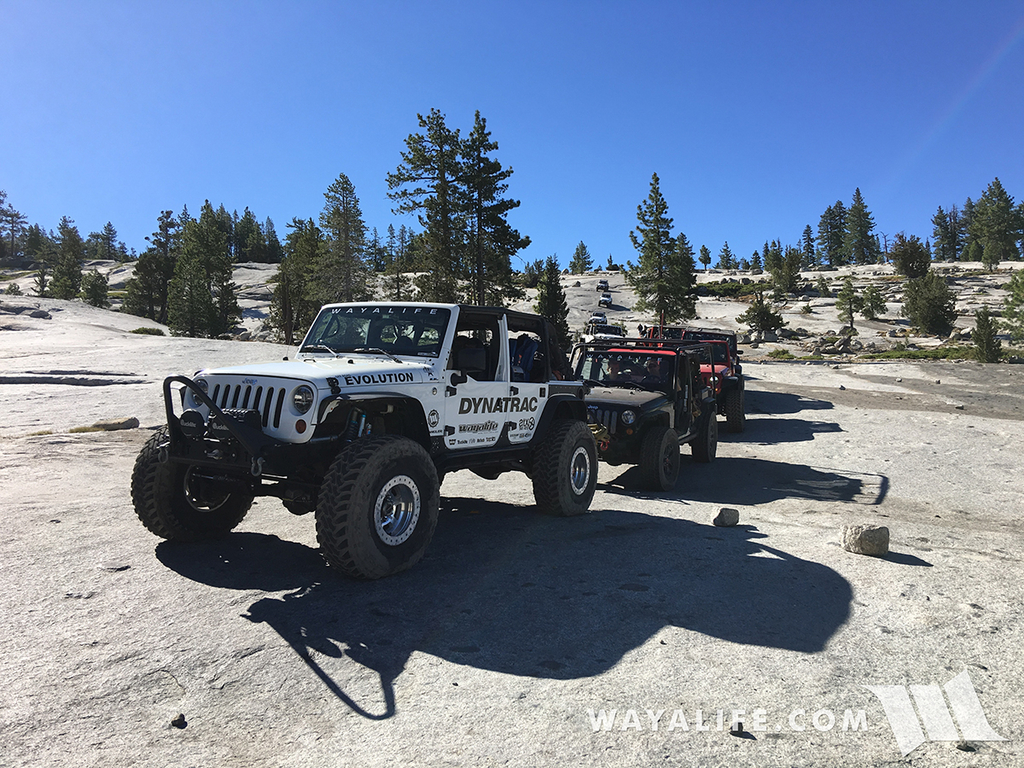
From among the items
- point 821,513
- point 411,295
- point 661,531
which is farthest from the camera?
point 411,295

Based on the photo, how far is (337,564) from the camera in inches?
183

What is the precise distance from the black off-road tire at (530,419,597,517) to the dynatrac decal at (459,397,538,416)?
469mm

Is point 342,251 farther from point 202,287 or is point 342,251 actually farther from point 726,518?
point 726,518

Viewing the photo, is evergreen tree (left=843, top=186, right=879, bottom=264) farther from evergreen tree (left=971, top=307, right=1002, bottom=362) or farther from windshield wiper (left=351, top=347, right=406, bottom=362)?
windshield wiper (left=351, top=347, right=406, bottom=362)

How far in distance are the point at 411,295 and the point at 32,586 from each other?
48.7 m

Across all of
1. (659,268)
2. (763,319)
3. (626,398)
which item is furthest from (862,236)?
(626,398)

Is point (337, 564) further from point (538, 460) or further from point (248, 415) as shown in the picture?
point (538, 460)

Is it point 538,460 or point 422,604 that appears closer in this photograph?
point 422,604

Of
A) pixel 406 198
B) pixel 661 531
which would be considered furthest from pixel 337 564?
pixel 406 198

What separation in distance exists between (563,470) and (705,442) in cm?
568

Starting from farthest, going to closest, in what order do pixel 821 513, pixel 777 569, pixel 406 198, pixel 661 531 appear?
pixel 406 198
pixel 821 513
pixel 661 531
pixel 777 569

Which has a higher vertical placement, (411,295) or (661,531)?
(411,295)

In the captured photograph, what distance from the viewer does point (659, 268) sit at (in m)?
45.8

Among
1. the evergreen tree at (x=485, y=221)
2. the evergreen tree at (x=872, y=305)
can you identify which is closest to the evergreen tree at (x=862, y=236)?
the evergreen tree at (x=872, y=305)
